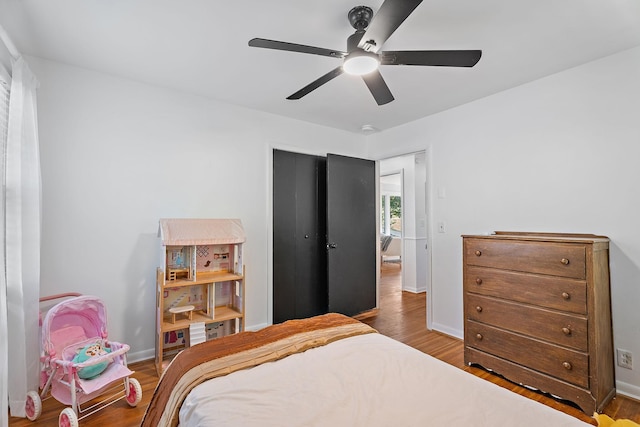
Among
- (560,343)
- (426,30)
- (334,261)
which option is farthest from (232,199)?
(560,343)

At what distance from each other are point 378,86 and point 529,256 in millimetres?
1674

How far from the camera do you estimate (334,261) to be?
147 inches

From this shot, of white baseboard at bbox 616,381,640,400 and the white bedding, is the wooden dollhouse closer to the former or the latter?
the white bedding

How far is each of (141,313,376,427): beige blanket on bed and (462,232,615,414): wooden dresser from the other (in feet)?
4.29

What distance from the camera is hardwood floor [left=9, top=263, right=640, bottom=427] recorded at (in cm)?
195

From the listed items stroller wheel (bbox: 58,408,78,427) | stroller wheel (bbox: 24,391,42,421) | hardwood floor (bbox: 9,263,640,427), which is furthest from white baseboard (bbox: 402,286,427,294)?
stroller wheel (bbox: 24,391,42,421)

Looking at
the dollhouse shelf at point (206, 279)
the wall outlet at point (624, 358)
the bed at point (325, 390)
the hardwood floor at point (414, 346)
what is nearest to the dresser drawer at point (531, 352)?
the hardwood floor at point (414, 346)

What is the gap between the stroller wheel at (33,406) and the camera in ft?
6.21

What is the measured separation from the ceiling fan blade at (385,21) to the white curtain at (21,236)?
215 cm

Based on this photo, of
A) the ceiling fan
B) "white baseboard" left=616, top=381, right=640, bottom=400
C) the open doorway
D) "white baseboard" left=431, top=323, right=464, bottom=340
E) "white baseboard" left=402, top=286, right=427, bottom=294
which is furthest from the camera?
the open doorway

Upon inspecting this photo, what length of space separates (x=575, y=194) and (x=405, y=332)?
6.93 ft

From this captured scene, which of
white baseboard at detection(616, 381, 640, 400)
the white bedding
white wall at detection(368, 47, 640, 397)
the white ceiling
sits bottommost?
white baseboard at detection(616, 381, 640, 400)

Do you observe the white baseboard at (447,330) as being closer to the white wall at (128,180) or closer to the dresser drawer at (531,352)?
the dresser drawer at (531,352)

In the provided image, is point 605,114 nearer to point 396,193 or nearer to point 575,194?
point 575,194
